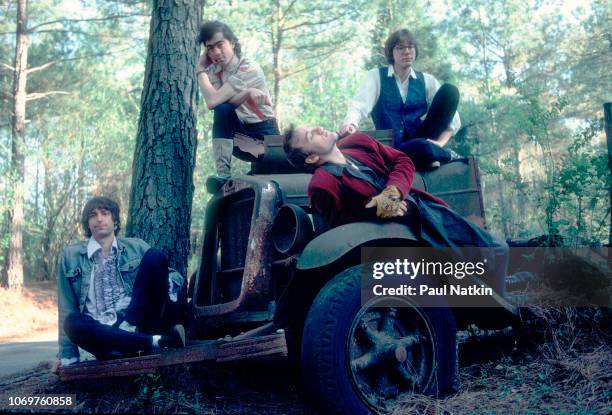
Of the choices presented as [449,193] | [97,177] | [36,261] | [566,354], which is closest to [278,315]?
[449,193]

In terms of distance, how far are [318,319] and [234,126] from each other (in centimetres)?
201

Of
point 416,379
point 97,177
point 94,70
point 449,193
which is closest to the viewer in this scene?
point 416,379

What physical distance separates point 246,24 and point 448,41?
7.88m

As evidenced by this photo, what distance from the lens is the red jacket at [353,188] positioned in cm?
338

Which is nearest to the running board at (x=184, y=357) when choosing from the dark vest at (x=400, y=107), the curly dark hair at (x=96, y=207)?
the curly dark hair at (x=96, y=207)

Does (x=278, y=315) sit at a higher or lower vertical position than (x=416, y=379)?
higher

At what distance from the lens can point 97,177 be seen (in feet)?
51.1

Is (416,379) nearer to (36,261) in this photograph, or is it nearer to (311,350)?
→ (311,350)

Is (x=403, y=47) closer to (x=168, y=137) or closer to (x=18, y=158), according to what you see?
(x=168, y=137)

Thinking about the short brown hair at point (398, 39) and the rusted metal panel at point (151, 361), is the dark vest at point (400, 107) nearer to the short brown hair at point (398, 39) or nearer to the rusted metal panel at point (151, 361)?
the short brown hair at point (398, 39)

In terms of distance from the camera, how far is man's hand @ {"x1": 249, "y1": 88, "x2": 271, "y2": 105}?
14.9 ft

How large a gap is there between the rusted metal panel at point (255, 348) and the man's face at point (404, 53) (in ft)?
8.03

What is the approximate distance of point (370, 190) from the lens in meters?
3.43

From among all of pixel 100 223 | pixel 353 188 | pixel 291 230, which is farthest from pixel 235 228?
pixel 353 188
